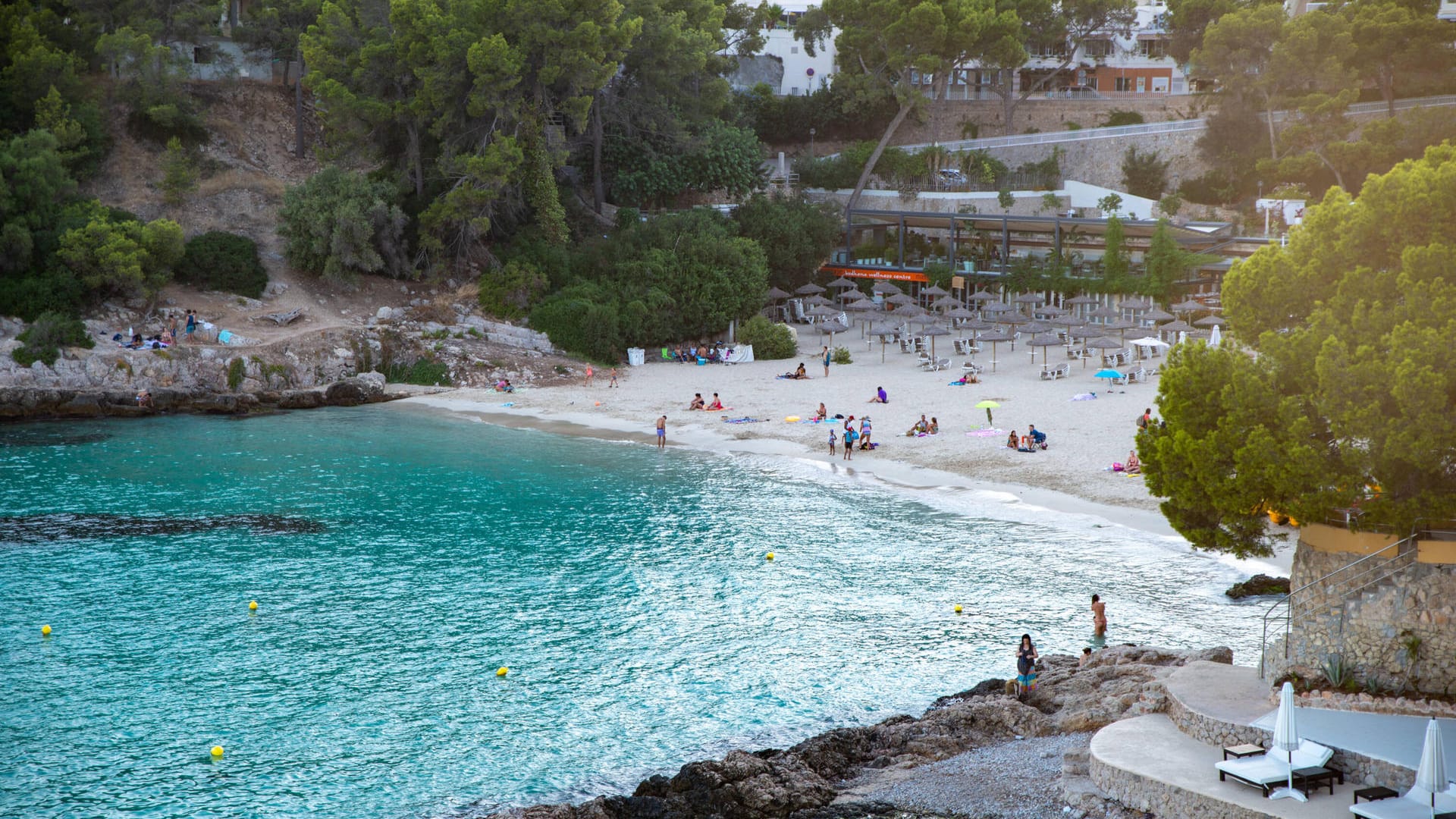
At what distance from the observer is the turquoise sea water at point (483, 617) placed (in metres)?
15.2

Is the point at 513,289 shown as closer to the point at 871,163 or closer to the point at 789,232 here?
the point at 789,232

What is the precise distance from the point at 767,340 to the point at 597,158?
12794 mm

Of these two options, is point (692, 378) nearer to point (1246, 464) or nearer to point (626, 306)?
point (626, 306)

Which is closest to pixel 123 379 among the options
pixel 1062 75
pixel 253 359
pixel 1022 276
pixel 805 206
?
pixel 253 359

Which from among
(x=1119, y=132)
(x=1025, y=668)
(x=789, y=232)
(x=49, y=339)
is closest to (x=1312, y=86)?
(x=1119, y=132)

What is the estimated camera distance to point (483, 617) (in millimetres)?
20406

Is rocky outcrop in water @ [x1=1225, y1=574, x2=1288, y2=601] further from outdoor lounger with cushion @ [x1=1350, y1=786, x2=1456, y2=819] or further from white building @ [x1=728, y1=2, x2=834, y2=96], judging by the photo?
white building @ [x1=728, y1=2, x2=834, y2=96]

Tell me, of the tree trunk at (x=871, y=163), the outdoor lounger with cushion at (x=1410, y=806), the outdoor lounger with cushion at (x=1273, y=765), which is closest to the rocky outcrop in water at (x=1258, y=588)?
the outdoor lounger with cushion at (x=1273, y=765)

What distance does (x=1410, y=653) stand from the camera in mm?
12359

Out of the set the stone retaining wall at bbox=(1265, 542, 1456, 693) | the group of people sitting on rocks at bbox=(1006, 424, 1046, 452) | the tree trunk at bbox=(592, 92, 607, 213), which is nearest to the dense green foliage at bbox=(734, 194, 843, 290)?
the tree trunk at bbox=(592, 92, 607, 213)

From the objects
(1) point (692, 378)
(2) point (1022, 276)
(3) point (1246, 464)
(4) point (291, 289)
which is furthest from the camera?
(2) point (1022, 276)

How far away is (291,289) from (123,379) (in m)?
8.65

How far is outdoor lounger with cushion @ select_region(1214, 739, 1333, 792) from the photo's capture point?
1107cm

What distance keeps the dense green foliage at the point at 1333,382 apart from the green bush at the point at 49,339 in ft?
122
